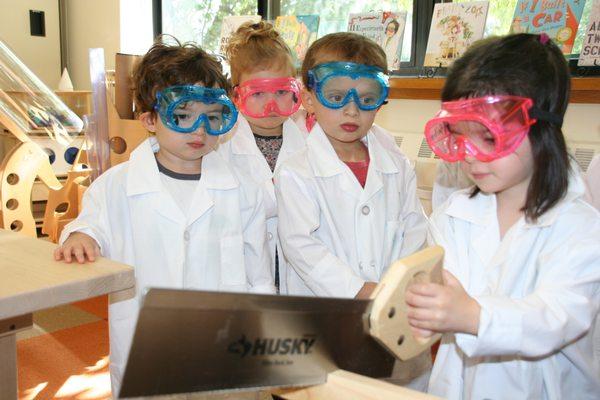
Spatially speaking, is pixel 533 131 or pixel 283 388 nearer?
pixel 283 388

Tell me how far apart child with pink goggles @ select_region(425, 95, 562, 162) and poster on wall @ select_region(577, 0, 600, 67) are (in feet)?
6.87

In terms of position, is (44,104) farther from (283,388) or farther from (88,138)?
(283,388)

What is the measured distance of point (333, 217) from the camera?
186 centimetres

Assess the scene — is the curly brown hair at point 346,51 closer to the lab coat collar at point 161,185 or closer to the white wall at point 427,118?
the lab coat collar at point 161,185

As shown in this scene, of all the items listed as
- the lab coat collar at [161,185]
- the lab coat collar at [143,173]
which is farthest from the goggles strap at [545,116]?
the lab coat collar at [143,173]

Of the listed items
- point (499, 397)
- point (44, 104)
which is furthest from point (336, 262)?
point (44, 104)

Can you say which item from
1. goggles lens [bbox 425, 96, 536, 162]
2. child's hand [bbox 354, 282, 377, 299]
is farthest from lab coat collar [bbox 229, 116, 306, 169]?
goggles lens [bbox 425, 96, 536, 162]

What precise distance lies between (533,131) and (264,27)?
1450 millimetres

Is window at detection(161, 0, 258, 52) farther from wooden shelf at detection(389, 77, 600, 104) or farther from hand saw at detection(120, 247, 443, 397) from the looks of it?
hand saw at detection(120, 247, 443, 397)

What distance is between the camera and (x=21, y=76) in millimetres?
3957

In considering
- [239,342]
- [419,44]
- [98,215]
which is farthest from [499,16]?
[239,342]

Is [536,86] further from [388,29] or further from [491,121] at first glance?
[388,29]

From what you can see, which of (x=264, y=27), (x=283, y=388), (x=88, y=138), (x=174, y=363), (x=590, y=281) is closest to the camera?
(x=174, y=363)

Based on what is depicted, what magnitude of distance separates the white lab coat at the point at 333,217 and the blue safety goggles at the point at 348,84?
0.13 metres
